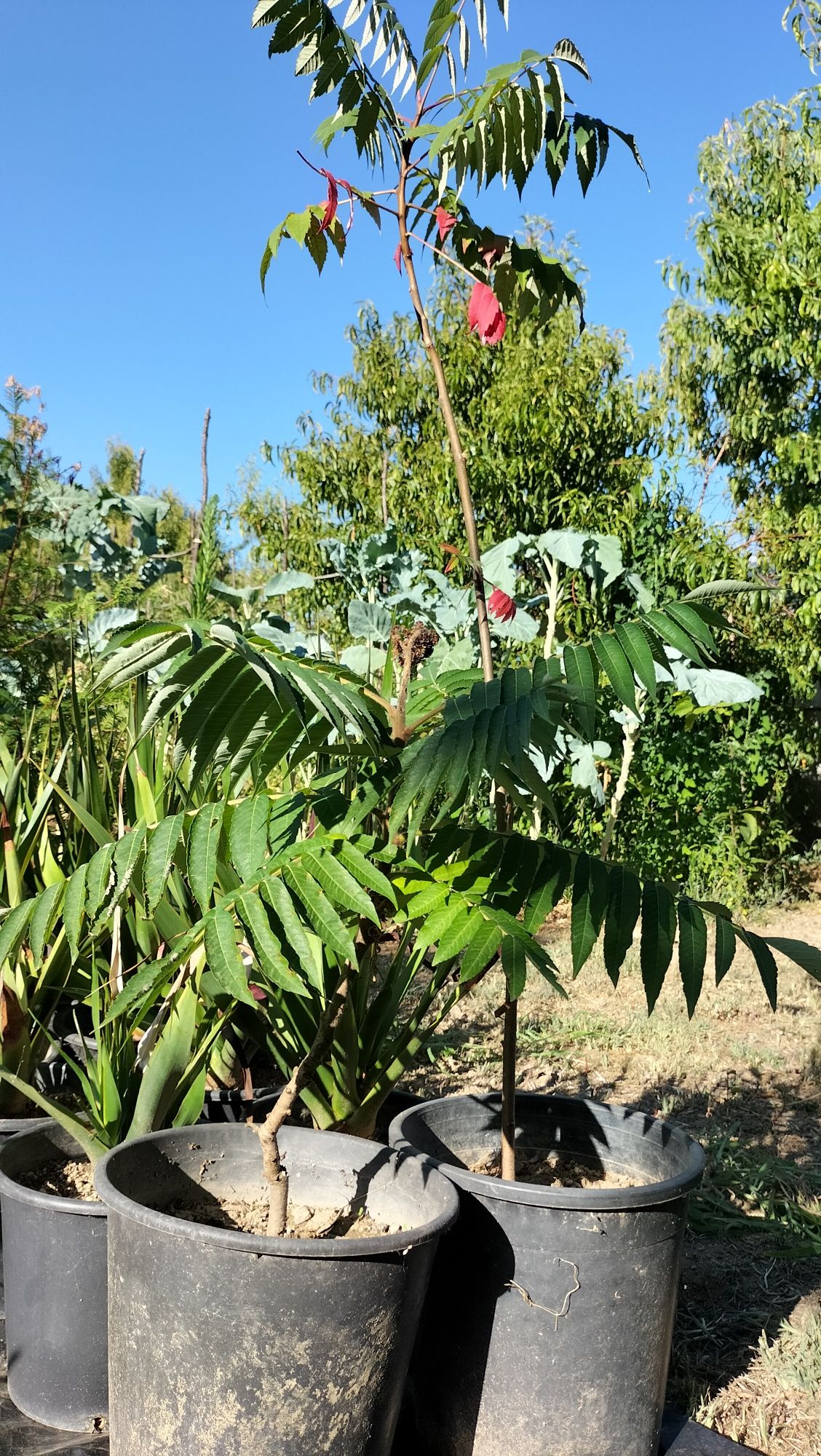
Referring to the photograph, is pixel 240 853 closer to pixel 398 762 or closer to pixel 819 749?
pixel 398 762

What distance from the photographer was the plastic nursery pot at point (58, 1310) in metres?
1.89

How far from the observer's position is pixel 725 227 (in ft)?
25.2

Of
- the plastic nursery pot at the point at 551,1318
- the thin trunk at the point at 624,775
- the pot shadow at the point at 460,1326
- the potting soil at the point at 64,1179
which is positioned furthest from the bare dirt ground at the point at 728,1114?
the potting soil at the point at 64,1179

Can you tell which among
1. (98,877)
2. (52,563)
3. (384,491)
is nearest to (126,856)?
(98,877)

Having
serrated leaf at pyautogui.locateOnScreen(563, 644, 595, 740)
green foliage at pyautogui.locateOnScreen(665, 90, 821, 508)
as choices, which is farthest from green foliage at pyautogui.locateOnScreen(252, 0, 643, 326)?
green foliage at pyautogui.locateOnScreen(665, 90, 821, 508)

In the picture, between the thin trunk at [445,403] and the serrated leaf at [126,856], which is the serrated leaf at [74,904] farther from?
the thin trunk at [445,403]

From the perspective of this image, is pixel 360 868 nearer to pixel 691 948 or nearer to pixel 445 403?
pixel 691 948

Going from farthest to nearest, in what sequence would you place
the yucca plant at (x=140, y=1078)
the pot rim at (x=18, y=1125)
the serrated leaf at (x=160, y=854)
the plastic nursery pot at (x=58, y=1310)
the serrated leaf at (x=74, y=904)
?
the pot rim at (x=18, y=1125) < the yucca plant at (x=140, y=1078) < the plastic nursery pot at (x=58, y=1310) < the serrated leaf at (x=74, y=904) < the serrated leaf at (x=160, y=854)

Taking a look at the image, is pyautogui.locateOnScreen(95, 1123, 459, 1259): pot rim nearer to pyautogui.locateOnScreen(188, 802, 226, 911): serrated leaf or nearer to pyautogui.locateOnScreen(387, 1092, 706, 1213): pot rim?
pyautogui.locateOnScreen(387, 1092, 706, 1213): pot rim

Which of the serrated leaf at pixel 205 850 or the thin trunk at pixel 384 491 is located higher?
the thin trunk at pixel 384 491

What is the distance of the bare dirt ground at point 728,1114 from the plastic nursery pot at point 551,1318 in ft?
1.25

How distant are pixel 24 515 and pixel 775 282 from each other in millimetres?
5694

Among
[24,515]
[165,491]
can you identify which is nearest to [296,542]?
[24,515]

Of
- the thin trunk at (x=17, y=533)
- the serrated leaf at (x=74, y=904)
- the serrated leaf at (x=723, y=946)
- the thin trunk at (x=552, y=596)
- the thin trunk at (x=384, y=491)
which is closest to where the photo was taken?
the serrated leaf at (x=74, y=904)
